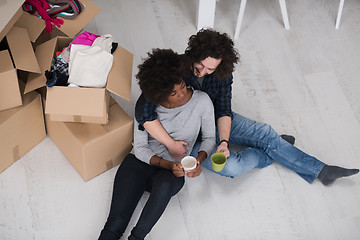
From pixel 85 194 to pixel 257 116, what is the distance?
41.9 inches

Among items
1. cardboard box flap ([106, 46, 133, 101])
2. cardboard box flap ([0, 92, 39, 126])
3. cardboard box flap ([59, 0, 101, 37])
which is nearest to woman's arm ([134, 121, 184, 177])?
cardboard box flap ([106, 46, 133, 101])

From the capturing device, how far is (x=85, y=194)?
225cm

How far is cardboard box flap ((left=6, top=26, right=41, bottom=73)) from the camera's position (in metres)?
2.03

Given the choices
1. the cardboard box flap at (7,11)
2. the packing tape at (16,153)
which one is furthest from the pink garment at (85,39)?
the packing tape at (16,153)

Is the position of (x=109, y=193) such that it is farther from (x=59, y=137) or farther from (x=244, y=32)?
(x=244, y=32)

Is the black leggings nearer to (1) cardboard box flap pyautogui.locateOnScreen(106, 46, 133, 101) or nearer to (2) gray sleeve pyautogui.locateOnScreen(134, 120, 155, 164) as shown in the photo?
(2) gray sleeve pyautogui.locateOnScreen(134, 120, 155, 164)

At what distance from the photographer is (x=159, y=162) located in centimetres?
Answer: 206

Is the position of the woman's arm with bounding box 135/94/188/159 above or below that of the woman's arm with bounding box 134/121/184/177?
above

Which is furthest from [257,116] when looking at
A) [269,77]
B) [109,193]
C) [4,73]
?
[4,73]

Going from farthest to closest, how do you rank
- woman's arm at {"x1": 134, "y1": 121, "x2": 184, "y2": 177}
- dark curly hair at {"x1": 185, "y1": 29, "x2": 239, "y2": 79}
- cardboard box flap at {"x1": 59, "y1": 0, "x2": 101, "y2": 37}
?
cardboard box flap at {"x1": 59, "y1": 0, "x2": 101, "y2": 37} → woman's arm at {"x1": 134, "y1": 121, "x2": 184, "y2": 177} → dark curly hair at {"x1": 185, "y1": 29, "x2": 239, "y2": 79}

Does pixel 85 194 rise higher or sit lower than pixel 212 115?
lower

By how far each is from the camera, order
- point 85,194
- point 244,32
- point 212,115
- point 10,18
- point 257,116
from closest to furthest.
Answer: point 10,18 → point 212,115 → point 85,194 → point 257,116 → point 244,32

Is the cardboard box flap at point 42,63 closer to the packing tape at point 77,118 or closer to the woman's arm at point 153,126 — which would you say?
the packing tape at point 77,118

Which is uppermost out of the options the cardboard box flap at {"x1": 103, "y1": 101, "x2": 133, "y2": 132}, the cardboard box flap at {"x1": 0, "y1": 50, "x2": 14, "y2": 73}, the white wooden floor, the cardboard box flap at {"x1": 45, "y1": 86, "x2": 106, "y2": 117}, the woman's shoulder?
the cardboard box flap at {"x1": 0, "y1": 50, "x2": 14, "y2": 73}
